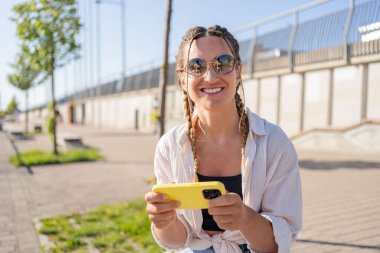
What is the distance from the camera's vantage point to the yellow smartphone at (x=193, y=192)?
1.60 meters

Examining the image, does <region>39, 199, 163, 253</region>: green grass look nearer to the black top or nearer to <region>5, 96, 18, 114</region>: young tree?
the black top

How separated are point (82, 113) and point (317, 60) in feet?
137

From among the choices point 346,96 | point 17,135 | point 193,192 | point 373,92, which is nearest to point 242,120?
point 193,192

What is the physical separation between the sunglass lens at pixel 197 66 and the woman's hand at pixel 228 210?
28.3 inches

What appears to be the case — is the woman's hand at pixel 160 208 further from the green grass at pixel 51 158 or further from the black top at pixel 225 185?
the green grass at pixel 51 158

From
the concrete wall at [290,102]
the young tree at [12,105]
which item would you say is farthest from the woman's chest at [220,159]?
the young tree at [12,105]

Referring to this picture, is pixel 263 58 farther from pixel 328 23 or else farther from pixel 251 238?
pixel 251 238

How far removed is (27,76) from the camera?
20.7m

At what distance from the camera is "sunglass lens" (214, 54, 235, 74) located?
6.43ft

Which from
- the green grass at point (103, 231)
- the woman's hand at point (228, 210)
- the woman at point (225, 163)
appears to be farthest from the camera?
the green grass at point (103, 231)

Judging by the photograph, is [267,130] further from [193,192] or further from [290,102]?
[290,102]

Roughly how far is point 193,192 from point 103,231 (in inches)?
138

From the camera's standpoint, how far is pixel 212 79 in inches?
77.3

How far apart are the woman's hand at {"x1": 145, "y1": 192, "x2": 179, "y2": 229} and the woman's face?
23.2 inches
